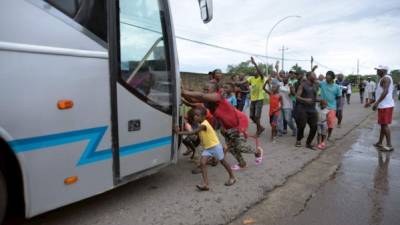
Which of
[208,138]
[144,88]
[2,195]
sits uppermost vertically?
[144,88]

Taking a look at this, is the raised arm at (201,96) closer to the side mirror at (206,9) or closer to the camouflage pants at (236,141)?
the camouflage pants at (236,141)

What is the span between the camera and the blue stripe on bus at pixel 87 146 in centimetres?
288

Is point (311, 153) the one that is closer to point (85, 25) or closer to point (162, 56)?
point (162, 56)

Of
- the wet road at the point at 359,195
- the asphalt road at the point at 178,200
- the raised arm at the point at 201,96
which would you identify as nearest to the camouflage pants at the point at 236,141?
the asphalt road at the point at 178,200

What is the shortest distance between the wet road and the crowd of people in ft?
3.78

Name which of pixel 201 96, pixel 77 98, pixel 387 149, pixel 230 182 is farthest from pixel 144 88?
pixel 387 149

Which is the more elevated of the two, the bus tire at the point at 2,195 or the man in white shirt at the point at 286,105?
the man in white shirt at the point at 286,105

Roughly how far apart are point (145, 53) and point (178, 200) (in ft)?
6.15

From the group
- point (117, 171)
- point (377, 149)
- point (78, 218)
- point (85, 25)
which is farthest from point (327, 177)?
point (85, 25)

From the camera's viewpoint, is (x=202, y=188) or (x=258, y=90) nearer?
(x=202, y=188)

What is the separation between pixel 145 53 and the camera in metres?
4.12

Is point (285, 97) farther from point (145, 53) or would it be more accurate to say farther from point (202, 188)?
point (145, 53)

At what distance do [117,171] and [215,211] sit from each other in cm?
122

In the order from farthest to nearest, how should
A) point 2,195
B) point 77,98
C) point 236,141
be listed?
1. point 236,141
2. point 77,98
3. point 2,195
